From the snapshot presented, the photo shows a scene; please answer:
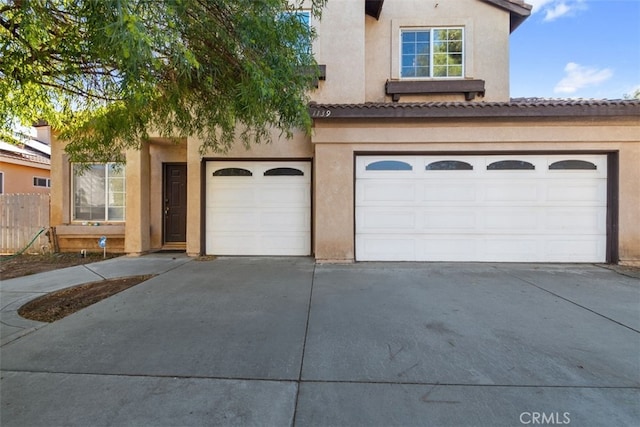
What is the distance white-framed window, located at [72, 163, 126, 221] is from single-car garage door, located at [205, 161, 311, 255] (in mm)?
3253

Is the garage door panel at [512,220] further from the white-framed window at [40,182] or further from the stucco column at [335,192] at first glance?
the white-framed window at [40,182]

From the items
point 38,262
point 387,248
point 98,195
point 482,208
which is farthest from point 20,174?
point 482,208

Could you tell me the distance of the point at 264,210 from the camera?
816cm

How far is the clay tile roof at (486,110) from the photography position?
6609 mm

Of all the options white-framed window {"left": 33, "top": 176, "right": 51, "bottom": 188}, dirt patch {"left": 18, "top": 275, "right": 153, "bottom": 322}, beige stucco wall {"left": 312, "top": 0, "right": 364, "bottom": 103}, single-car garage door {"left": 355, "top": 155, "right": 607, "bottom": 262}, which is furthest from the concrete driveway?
white-framed window {"left": 33, "top": 176, "right": 51, "bottom": 188}

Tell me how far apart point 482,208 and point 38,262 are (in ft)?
35.7

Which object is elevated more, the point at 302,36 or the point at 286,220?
the point at 302,36

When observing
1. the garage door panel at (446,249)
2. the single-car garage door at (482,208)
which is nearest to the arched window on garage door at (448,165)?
the single-car garage door at (482,208)

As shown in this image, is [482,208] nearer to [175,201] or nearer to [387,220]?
[387,220]

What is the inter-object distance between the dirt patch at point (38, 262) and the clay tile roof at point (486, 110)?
6846 mm

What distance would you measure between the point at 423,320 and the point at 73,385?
371 cm

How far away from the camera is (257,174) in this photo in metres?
8.18

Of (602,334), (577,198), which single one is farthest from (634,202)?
(602,334)

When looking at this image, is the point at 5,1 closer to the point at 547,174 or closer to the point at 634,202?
the point at 547,174
